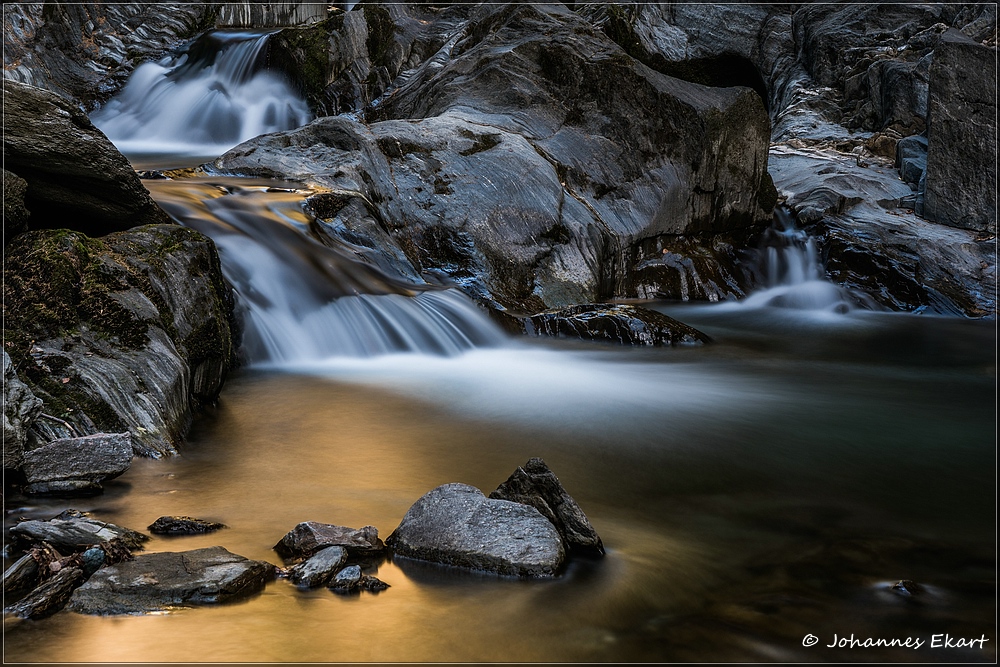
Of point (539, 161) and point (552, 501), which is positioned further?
point (539, 161)

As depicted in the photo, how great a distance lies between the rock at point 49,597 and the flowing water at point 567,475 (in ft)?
0.21

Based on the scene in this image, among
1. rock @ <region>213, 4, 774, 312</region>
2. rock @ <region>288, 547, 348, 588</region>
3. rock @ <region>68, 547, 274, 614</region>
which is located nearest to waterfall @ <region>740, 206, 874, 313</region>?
rock @ <region>213, 4, 774, 312</region>

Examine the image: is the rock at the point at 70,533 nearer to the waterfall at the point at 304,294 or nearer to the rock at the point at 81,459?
the rock at the point at 81,459

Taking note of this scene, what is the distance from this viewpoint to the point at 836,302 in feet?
35.0

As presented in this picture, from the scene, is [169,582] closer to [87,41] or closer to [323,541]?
[323,541]

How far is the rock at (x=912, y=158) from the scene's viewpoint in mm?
13680

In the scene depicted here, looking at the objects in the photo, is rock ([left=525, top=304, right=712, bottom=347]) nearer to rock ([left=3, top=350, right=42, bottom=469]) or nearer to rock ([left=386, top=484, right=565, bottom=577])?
rock ([left=386, top=484, right=565, bottom=577])

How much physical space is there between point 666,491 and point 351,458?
1.54 m

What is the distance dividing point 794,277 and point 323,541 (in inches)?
388

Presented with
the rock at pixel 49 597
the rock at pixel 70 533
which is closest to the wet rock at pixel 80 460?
the rock at pixel 70 533

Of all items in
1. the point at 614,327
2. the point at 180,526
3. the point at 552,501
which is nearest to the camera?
the point at 180,526

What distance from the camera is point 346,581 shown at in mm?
2648

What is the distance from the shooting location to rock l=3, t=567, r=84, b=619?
235cm

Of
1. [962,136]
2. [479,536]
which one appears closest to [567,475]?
[479,536]
